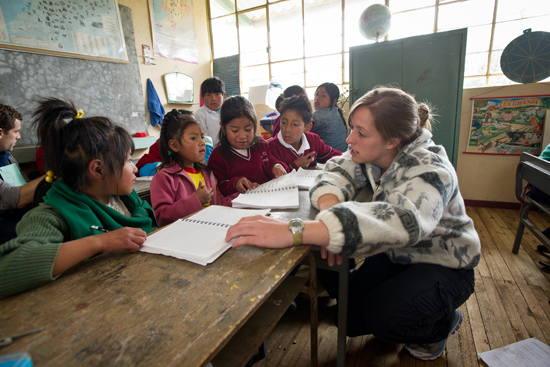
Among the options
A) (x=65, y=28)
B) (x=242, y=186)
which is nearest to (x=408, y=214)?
(x=242, y=186)

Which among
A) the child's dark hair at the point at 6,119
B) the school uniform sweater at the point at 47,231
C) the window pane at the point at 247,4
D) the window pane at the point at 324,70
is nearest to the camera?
the school uniform sweater at the point at 47,231

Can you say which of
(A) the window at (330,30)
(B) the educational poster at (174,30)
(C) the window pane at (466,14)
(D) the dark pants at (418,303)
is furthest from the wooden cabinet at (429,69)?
(B) the educational poster at (174,30)

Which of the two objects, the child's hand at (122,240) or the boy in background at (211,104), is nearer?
the child's hand at (122,240)

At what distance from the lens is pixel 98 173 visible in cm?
86

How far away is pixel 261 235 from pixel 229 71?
5.37 m

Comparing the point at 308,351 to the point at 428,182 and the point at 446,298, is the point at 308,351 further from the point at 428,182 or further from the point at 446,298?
the point at 428,182

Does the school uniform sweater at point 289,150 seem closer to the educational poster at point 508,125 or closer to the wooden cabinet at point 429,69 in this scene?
the wooden cabinet at point 429,69

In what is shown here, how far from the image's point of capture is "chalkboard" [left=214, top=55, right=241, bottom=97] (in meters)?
5.36

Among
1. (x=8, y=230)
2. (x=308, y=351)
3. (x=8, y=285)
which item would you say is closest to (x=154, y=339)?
(x=8, y=285)

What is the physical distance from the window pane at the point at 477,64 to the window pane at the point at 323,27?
6.14 feet

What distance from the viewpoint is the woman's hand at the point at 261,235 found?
697 mm

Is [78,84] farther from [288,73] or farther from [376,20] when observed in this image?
[376,20]

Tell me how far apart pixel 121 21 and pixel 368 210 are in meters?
4.52

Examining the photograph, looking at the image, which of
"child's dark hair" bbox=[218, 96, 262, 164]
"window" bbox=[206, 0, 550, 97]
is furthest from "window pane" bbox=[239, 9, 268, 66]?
"child's dark hair" bbox=[218, 96, 262, 164]
